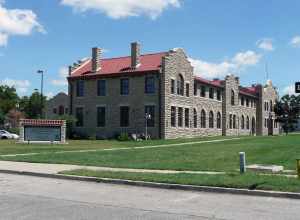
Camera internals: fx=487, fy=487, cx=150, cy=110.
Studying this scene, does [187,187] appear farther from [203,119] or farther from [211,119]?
[211,119]

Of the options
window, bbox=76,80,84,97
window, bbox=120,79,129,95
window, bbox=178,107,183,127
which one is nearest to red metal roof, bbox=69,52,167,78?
window, bbox=76,80,84,97

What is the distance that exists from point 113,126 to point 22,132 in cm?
1227

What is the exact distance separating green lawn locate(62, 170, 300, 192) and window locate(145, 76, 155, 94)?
3196 cm

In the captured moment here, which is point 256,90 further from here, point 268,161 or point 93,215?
point 93,215

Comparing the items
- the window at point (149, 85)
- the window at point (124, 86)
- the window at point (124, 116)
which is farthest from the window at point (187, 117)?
the window at point (124, 86)

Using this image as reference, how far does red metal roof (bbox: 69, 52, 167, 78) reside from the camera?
48.8 meters

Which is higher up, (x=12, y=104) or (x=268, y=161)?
(x=12, y=104)

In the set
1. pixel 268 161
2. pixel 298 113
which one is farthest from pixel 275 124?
pixel 268 161

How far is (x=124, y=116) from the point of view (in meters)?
49.7

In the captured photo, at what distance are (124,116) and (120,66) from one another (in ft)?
18.5

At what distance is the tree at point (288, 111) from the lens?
7550 centimetres

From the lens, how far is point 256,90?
7519cm

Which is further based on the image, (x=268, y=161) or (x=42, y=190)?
(x=268, y=161)

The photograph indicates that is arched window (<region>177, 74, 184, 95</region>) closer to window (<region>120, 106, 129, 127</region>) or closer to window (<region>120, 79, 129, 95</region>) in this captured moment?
window (<region>120, 79, 129, 95</region>)
